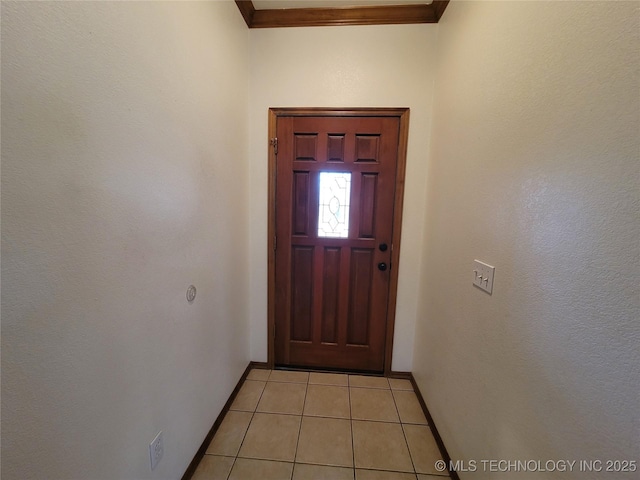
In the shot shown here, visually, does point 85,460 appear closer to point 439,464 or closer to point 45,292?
point 45,292

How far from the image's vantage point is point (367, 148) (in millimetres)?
1892

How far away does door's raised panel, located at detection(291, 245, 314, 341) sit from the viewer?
2053 millimetres

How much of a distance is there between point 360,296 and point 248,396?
3.70 feet

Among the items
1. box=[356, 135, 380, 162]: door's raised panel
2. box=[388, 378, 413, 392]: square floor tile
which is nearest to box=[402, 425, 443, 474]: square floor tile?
box=[388, 378, 413, 392]: square floor tile

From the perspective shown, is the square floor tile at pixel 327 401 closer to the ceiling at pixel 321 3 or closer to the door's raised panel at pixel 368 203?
the door's raised panel at pixel 368 203

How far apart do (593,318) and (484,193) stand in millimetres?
646

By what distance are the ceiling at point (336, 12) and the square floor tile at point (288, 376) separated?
271 centimetres

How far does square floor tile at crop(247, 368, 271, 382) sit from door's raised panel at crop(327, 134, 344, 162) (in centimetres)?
183

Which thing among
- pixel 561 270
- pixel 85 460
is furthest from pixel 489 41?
pixel 85 460

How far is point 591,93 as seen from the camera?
0.65 metres

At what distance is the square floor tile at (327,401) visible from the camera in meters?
1.68

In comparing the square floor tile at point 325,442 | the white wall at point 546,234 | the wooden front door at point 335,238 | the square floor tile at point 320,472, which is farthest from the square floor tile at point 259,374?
the white wall at point 546,234

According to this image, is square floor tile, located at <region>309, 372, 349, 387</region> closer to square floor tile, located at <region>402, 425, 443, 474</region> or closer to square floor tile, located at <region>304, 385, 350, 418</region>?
square floor tile, located at <region>304, 385, 350, 418</region>

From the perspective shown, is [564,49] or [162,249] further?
[162,249]
